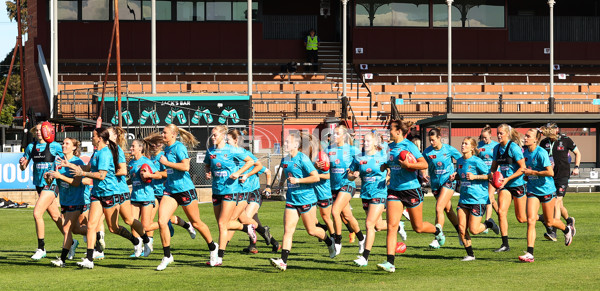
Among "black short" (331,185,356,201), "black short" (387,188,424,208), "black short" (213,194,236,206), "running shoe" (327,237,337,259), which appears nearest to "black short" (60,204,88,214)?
"black short" (213,194,236,206)

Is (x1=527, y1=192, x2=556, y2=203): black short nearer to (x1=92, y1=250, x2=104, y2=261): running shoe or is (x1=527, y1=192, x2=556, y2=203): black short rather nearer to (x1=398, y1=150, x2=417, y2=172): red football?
(x1=398, y1=150, x2=417, y2=172): red football

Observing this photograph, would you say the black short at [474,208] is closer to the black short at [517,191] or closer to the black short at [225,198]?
the black short at [517,191]

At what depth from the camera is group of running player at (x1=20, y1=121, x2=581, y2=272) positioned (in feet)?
38.9

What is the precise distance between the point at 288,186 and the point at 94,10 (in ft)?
122

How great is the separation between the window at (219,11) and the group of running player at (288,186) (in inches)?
1332

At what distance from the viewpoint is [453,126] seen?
108 ft

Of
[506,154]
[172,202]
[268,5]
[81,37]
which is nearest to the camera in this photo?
[172,202]

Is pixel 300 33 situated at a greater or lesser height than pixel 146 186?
greater

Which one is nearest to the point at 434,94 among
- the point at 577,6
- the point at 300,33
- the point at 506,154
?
the point at 300,33

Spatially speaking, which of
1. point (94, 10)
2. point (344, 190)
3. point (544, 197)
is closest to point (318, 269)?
point (344, 190)

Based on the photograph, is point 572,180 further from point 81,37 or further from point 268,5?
point 81,37

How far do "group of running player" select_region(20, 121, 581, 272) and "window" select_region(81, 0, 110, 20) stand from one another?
33.9 m

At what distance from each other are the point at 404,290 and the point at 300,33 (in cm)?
3872

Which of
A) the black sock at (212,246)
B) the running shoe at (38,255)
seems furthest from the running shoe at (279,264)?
the running shoe at (38,255)
